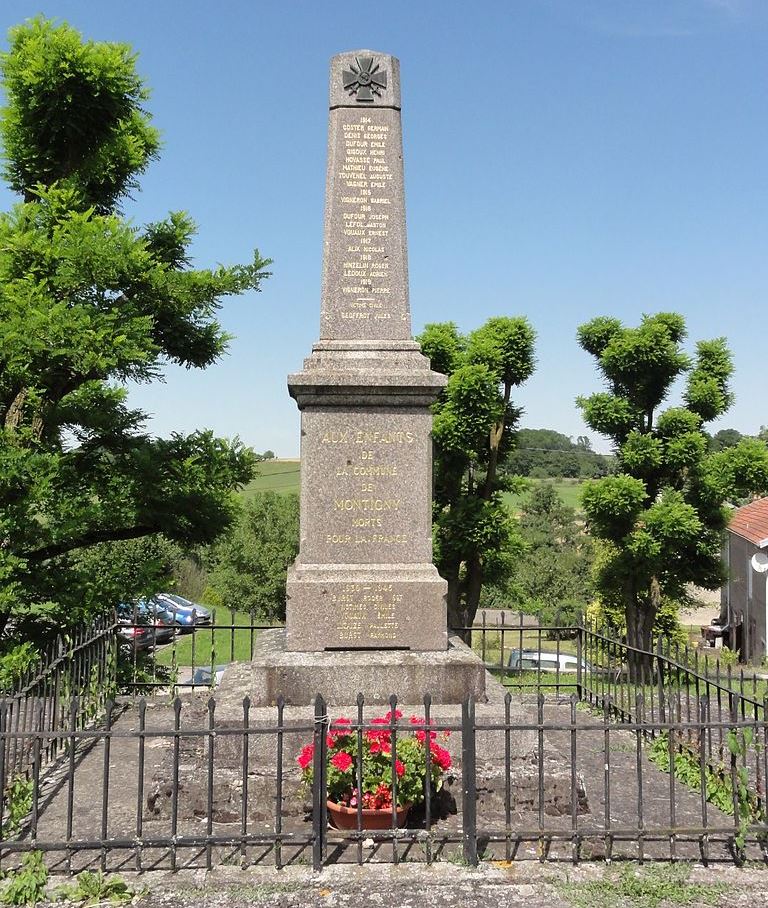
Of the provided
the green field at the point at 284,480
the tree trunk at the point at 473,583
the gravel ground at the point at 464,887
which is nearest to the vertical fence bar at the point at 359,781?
the gravel ground at the point at 464,887

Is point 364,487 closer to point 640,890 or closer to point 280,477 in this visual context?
point 640,890

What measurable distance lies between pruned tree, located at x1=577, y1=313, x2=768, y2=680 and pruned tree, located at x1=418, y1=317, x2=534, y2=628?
5.67 ft

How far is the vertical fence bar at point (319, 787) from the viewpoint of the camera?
4.81 m

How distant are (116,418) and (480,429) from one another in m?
7.48

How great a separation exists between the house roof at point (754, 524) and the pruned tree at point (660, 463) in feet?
22.6

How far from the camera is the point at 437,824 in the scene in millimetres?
5559

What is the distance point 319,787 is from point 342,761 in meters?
0.30

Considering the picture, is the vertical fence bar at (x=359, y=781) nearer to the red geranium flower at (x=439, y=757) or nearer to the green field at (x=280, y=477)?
the red geranium flower at (x=439, y=757)

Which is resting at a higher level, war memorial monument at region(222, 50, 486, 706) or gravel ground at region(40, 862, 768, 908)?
war memorial monument at region(222, 50, 486, 706)

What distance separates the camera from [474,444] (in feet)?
54.1

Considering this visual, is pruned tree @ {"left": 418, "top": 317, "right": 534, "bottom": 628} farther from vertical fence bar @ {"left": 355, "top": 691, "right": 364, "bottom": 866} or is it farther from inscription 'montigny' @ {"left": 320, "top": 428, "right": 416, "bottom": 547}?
vertical fence bar @ {"left": 355, "top": 691, "right": 364, "bottom": 866}

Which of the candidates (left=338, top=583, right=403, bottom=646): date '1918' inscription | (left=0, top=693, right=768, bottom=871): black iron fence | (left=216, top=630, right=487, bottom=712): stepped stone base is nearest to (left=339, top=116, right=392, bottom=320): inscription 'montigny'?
(left=338, top=583, right=403, bottom=646): date '1918' inscription

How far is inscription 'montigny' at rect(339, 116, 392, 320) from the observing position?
287 inches

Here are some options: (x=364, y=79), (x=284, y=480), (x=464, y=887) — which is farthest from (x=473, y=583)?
(x=284, y=480)
